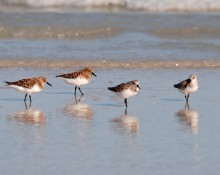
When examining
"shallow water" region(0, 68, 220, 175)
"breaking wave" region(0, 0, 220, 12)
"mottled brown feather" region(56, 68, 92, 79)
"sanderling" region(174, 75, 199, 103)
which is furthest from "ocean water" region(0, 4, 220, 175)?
"breaking wave" region(0, 0, 220, 12)

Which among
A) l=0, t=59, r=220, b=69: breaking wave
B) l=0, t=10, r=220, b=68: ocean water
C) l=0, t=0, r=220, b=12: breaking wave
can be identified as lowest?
l=0, t=59, r=220, b=69: breaking wave

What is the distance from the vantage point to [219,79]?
49.6 ft

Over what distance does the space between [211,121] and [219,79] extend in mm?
4316

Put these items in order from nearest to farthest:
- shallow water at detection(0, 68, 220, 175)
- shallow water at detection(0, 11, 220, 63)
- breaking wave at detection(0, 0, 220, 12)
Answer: shallow water at detection(0, 68, 220, 175)
shallow water at detection(0, 11, 220, 63)
breaking wave at detection(0, 0, 220, 12)

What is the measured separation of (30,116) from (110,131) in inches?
70.6

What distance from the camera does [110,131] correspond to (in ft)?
33.4

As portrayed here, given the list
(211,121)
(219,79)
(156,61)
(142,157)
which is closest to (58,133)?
(142,157)

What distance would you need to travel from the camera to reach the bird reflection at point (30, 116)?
36.2ft

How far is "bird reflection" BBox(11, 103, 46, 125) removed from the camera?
11030mm

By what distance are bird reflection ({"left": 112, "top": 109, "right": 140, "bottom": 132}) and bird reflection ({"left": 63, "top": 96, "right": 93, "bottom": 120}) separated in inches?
19.3

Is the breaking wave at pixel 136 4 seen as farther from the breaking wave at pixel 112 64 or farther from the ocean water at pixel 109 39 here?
the breaking wave at pixel 112 64

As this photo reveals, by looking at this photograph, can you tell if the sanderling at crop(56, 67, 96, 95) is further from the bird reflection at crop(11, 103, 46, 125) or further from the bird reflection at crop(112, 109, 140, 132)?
the bird reflection at crop(112, 109, 140, 132)

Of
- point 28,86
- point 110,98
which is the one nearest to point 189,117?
point 110,98

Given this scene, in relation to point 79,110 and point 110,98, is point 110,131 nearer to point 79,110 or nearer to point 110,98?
point 79,110
